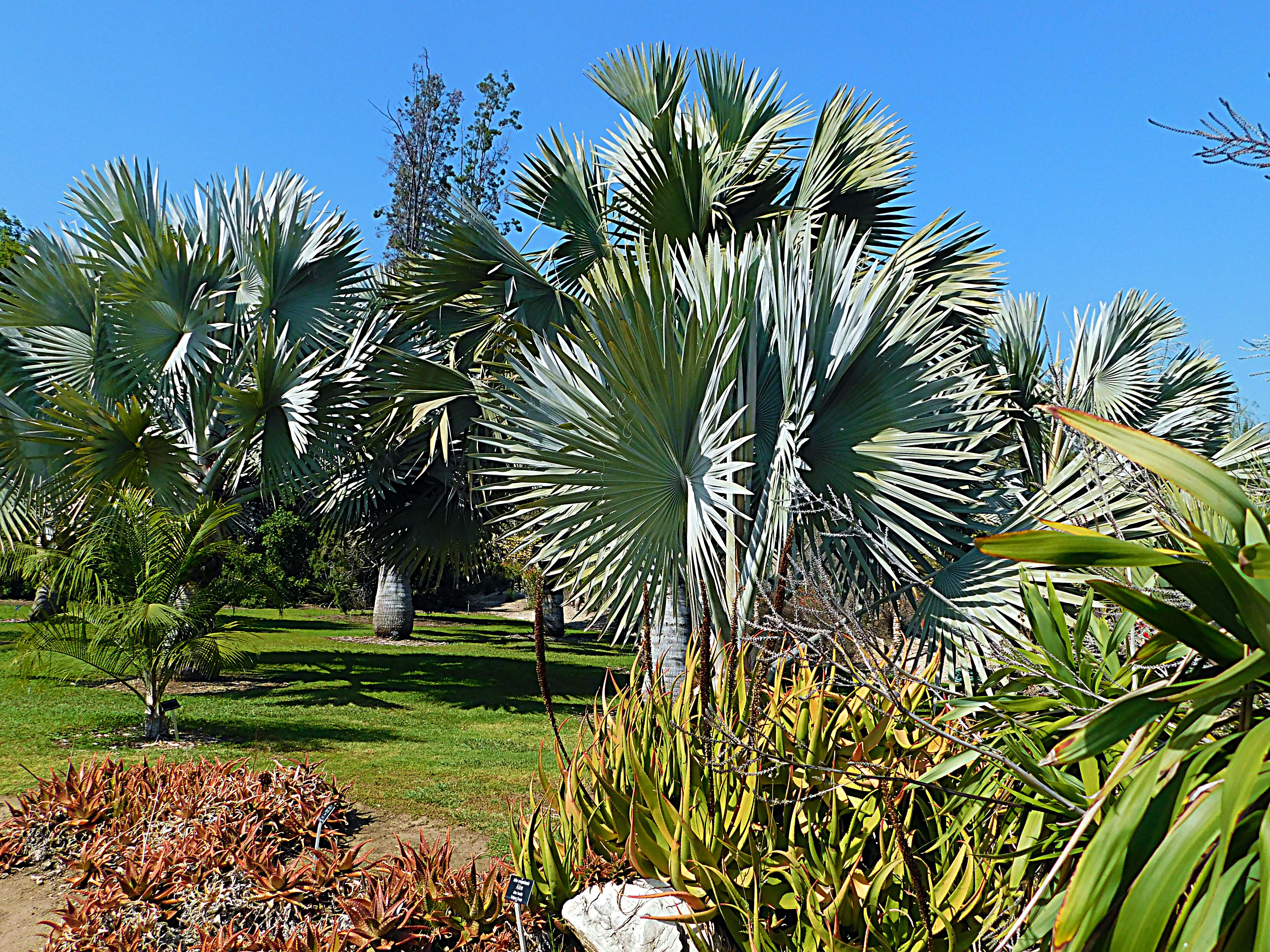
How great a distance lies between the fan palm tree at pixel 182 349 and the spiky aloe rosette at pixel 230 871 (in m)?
4.08

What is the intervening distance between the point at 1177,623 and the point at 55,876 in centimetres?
545

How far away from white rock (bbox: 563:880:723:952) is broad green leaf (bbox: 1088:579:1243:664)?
2.19 m

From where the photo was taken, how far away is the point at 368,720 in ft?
30.6

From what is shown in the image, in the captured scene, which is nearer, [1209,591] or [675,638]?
[1209,591]

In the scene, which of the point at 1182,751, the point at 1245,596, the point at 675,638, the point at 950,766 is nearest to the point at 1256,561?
the point at 1245,596

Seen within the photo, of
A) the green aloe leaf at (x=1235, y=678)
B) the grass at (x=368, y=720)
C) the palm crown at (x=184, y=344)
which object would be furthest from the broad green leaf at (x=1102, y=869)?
the palm crown at (x=184, y=344)

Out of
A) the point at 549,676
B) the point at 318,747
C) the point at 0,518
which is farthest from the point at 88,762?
the point at 549,676

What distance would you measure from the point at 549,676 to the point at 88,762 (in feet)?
25.9

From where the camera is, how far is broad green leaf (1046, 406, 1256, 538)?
1497 mm

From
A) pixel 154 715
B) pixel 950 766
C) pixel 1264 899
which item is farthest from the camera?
pixel 154 715

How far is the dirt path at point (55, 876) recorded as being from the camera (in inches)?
160

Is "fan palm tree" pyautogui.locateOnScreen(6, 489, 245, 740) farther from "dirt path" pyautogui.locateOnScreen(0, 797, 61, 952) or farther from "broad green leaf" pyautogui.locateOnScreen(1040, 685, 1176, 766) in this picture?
"broad green leaf" pyautogui.locateOnScreen(1040, 685, 1176, 766)

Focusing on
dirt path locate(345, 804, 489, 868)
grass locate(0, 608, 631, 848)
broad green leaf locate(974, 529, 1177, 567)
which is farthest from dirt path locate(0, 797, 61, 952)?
broad green leaf locate(974, 529, 1177, 567)

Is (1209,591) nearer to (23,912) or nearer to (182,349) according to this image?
(23,912)
